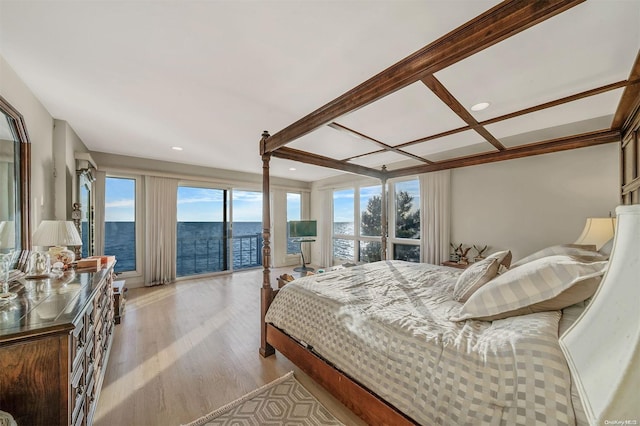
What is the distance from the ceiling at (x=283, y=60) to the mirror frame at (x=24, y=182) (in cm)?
41

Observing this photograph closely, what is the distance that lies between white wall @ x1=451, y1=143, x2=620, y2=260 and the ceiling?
43 centimetres

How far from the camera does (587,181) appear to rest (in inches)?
106

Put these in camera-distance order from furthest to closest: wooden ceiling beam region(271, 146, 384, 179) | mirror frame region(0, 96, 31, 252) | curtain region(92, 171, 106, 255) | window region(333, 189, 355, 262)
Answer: window region(333, 189, 355, 262)
curtain region(92, 171, 106, 255)
wooden ceiling beam region(271, 146, 384, 179)
mirror frame region(0, 96, 31, 252)

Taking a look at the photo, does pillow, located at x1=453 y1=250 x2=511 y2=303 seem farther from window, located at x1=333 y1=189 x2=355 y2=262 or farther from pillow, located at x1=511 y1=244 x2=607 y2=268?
window, located at x1=333 y1=189 x2=355 y2=262

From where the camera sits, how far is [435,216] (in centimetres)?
394

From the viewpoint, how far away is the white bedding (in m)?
0.93

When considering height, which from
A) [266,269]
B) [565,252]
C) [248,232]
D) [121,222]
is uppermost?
[121,222]

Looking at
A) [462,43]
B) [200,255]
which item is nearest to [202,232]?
[200,255]

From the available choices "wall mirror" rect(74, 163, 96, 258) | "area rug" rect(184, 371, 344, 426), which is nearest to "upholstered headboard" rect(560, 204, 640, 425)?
"area rug" rect(184, 371, 344, 426)

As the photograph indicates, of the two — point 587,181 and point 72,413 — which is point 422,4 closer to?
point 72,413

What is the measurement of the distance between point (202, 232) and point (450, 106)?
5400mm

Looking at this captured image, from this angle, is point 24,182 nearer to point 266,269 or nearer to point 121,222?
point 266,269

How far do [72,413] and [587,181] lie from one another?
15.2ft

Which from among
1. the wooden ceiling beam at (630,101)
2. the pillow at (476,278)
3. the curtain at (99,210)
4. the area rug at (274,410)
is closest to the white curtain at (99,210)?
the curtain at (99,210)
